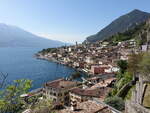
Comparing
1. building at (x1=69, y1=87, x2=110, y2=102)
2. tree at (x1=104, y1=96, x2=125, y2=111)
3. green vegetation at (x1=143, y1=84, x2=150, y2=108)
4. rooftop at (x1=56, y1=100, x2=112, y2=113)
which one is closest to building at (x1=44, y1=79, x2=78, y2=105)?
building at (x1=69, y1=87, x2=110, y2=102)

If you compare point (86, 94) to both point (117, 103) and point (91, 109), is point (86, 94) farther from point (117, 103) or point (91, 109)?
point (117, 103)

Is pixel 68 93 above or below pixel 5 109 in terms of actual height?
below

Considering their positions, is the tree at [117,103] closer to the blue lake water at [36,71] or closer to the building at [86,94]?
the building at [86,94]

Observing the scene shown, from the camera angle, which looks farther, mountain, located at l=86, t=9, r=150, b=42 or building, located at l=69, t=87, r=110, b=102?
mountain, located at l=86, t=9, r=150, b=42

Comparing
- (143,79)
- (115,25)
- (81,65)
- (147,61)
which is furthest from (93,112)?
(115,25)

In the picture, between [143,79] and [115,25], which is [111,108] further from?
[115,25]

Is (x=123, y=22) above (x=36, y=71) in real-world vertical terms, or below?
above

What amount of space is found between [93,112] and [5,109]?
7.38 meters

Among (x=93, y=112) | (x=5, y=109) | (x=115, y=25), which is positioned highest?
(x=115, y=25)

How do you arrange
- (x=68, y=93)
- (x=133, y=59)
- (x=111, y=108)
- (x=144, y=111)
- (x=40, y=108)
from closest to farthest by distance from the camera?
1. (x=40, y=108)
2. (x=144, y=111)
3. (x=111, y=108)
4. (x=133, y=59)
5. (x=68, y=93)

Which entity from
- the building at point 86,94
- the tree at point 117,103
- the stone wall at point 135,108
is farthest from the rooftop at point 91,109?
the building at point 86,94

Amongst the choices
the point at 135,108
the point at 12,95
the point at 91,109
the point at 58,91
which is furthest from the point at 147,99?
the point at 58,91

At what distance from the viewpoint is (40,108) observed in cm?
610

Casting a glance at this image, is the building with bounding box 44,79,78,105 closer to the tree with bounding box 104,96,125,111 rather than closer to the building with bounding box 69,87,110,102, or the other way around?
the building with bounding box 69,87,110,102
